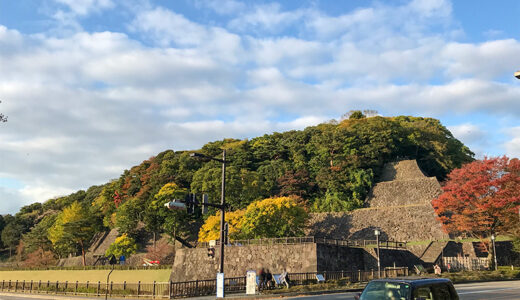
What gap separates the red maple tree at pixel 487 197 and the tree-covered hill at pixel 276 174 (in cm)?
2115

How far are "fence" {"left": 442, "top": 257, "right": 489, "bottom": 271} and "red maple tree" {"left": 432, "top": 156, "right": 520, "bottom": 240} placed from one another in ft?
10.3

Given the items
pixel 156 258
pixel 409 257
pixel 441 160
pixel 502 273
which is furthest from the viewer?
pixel 441 160

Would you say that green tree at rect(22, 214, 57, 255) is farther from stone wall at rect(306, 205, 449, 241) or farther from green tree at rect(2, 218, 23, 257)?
stone wall at rect(306, 205, 449, 241)

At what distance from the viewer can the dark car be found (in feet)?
30.1

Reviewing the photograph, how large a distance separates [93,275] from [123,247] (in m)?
6.89

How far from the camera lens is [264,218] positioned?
1935 inches

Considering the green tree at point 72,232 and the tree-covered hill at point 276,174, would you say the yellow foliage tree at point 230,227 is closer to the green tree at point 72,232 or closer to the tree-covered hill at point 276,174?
the tree-covered hill at point 276,174

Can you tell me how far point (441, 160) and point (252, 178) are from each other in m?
35.6

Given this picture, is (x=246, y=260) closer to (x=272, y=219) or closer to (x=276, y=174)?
(x=272, y=219)

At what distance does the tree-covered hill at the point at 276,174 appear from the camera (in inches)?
2648

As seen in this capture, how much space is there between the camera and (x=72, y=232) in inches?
3159

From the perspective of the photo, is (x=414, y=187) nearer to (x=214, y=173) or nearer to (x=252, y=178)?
(x=252, y=178)

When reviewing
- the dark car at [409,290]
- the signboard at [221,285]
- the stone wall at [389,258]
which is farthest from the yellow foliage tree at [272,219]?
the dark car at [409,290]

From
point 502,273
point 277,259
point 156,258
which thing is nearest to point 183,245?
point 156,258
